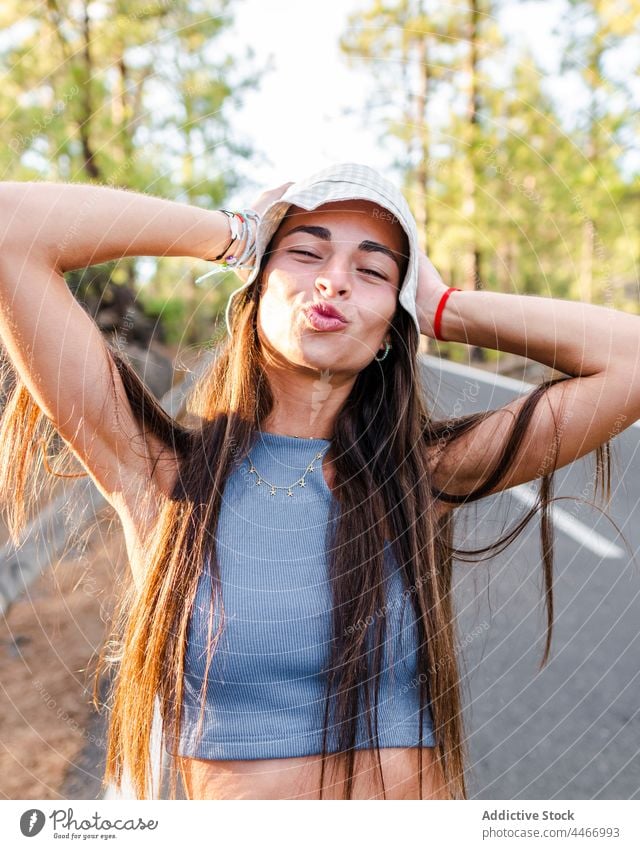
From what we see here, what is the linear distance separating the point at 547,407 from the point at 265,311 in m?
0.56

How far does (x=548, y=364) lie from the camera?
1648 millimetres

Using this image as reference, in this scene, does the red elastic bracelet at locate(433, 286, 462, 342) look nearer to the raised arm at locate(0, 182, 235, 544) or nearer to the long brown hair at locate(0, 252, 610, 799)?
the long brown hair at locate(0, 252, 610, 799)

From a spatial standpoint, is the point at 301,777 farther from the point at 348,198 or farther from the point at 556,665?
the point at 556,665

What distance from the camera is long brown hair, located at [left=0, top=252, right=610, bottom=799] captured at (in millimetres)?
1507

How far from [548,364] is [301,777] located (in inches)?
34.9

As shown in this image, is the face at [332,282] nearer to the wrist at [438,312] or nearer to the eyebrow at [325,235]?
the eyebrow at [325,235]

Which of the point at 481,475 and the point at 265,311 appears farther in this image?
the point at 481,475

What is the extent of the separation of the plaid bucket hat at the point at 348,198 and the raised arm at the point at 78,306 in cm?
12

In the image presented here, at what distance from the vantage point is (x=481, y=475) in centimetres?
169

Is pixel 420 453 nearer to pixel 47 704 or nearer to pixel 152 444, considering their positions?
pixel 152 444

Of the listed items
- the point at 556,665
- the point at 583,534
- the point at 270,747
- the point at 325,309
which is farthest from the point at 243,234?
the point at 583,534

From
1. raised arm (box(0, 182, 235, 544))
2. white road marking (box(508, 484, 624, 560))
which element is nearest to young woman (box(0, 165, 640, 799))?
raised arm (box(0, 182, 235, 544))
